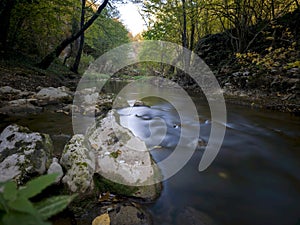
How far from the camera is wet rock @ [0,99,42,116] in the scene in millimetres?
4879

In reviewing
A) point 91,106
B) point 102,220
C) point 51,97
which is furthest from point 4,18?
point 102,220

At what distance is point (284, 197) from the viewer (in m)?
2.15

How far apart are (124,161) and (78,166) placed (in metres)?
0.52

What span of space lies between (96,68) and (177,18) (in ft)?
65.5

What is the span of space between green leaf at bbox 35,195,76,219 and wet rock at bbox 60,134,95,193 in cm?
133

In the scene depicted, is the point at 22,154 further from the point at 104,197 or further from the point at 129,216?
the point at 129,216

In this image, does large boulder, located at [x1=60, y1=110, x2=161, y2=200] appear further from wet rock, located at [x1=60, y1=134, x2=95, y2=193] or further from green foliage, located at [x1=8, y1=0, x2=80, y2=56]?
green foliage, located at [x1=8, y1=0, x2=80, y2=56]

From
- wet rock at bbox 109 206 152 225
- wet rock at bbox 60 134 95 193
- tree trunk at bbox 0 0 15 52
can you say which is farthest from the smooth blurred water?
tree trunk at bbox 0 0 15 52

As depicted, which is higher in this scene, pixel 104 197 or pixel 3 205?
pixel 3 205

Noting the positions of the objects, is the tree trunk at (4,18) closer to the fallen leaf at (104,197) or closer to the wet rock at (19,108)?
the wet rock at (19,108)

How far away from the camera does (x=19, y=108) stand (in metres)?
5.13

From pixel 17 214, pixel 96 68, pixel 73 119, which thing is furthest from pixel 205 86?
pixel 96 68

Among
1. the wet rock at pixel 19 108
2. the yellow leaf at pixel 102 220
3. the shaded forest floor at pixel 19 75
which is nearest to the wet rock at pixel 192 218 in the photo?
the yellow leaf at pixel 102 220

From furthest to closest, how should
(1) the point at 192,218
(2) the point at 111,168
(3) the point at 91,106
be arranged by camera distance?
(3) the point at 91,106, (2) the point at 111,168, (1) the point at 192,218
